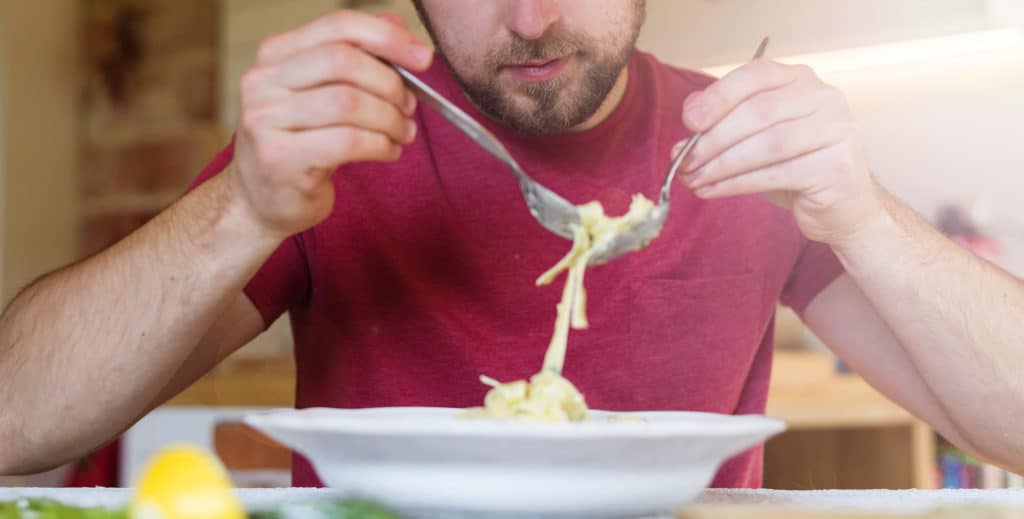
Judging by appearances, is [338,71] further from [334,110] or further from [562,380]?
[562,380]

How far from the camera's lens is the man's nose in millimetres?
1067

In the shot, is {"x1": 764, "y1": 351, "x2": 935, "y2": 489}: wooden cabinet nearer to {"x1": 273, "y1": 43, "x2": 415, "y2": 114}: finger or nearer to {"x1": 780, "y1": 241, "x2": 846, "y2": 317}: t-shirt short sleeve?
{"x1": 780, "y1": 241, "x2": 846, "y2": 317}: t-shirt short sleeve

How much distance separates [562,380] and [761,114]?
32 centimetres

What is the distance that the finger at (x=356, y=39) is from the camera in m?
0.78

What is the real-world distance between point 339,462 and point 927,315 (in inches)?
26.3

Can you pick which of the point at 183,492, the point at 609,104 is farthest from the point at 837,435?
the point at 183,492

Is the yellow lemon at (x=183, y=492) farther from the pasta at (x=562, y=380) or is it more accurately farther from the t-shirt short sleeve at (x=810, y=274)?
the t-shirt short sleeve at (x=810, y=274)

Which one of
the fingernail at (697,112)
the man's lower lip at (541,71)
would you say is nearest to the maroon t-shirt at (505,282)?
the man's lower lip at (541,71)

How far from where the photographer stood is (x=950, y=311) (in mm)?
1001

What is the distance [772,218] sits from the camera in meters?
1.31

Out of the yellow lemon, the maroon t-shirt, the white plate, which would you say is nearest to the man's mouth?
the maroon t-shirt

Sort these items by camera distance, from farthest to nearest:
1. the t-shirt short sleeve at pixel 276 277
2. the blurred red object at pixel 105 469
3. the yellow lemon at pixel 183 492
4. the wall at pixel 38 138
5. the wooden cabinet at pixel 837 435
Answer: the wall at pixel 38 138 → the blurred red object at pixel 105 469 → the wooden cabinet at pixel 837 435 → the t-shirt short sleeve at pixel 276 277 → the yellow lemon at pixel 183 492

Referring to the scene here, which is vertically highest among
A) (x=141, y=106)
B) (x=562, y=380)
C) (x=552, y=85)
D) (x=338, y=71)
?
(x=141, y=106)

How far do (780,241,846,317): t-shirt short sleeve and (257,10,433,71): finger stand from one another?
68 centimetres
